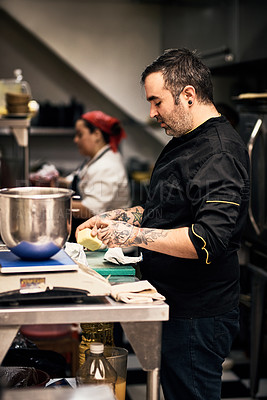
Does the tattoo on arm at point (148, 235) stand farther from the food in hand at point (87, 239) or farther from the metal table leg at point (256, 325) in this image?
the metal table leg at point (256, 325)

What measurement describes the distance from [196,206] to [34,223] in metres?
0.55

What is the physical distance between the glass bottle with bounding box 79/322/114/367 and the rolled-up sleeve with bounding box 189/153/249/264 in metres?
0.53

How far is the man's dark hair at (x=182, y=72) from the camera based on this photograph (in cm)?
193

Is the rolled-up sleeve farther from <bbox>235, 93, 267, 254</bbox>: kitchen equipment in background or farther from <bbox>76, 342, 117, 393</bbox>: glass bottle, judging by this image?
<bbox>235, 93, 267, 254</bbox>: kitchen equipment in background

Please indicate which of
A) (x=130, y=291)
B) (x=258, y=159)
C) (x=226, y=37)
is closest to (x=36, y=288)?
(x=130, y=291)

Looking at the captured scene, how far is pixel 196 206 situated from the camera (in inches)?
72.2

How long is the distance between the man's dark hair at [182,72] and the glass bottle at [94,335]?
845 millimetres

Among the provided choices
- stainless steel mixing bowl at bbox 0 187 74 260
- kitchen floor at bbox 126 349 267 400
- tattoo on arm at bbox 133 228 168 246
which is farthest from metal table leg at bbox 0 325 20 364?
kitchen floor at bbox 126 349 267 400

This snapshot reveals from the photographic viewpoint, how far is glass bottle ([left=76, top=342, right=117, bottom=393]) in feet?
5.90

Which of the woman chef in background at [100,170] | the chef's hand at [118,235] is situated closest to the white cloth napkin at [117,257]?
the chef's hand at [118,235]

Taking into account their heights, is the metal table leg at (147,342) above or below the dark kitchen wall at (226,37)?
below

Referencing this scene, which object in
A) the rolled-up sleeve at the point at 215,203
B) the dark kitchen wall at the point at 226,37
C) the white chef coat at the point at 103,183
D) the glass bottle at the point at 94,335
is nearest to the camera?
the rolled-up sleeve at the point at 215,203

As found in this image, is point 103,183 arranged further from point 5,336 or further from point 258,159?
point 5,336

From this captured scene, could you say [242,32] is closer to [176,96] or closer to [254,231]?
[254,231]
